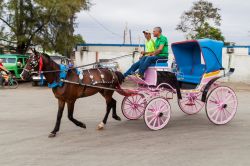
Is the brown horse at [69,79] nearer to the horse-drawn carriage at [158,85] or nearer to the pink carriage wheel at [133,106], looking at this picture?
the horse-drawn carriage at [158,85]

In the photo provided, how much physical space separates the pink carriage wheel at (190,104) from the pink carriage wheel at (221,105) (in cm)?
69

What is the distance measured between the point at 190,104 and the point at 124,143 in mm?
3435

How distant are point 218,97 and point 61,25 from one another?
1948 centimetres

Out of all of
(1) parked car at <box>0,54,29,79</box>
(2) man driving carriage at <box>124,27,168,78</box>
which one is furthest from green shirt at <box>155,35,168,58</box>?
(1) parked car at <box>0,54,29,79</box>

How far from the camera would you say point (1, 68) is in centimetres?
2206

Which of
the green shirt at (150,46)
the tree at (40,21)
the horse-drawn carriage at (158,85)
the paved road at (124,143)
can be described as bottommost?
the paved road at (124,143)

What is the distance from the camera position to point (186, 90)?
378 inches

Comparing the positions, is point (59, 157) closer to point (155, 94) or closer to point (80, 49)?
point (155, 94)


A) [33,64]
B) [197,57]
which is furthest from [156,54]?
[33,64]

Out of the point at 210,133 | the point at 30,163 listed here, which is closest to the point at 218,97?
the point at 210,133

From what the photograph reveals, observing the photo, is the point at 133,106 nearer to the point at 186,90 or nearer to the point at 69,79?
the point at 186,90

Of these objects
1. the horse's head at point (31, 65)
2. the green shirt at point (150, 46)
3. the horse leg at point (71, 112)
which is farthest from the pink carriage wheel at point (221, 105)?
the horse's head at point (31, 65)

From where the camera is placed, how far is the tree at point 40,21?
26156 mm

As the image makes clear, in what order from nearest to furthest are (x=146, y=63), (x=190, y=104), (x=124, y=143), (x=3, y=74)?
(x=124, y=143)
(x=146, y=63)
(x=190, y=104)
(x=3, y=74)
